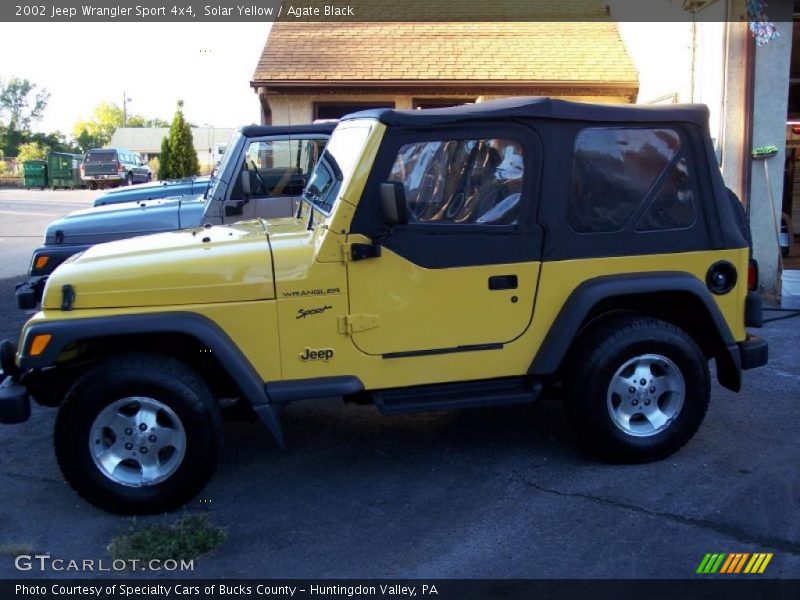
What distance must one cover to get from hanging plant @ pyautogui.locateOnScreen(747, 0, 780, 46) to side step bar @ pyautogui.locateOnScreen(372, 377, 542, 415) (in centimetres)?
622

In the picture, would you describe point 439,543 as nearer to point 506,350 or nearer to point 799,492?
point 506,350

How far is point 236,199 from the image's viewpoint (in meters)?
7.69

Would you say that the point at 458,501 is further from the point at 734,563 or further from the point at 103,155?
the point at 103,155

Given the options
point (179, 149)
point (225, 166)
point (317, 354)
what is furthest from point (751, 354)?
point (179, 149)

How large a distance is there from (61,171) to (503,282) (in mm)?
45226

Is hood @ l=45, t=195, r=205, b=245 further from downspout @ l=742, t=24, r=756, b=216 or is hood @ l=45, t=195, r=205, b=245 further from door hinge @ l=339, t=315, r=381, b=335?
downspout @ l=742, t=24, r=756, b=216

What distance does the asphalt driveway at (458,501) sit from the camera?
12.7 feet

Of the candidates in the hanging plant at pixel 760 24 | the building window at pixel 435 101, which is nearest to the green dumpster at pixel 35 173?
the building window at pixel 435 101

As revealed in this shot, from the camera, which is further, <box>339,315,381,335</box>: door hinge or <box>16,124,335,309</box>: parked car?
<box>16,124,335,309</box>: parked car

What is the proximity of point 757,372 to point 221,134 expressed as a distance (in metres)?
73.4

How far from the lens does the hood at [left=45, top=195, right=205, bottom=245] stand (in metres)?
7.49

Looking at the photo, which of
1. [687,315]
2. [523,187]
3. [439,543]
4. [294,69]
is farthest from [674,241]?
[294,69]

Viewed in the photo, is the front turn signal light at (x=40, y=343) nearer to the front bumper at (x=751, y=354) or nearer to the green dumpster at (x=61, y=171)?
the front bumper at (x=751, y=354)

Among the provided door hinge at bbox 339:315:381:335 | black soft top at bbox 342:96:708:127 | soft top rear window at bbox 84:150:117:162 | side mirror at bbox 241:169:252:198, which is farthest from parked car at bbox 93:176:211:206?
soft top rear window at bbox 84:150:117:162
